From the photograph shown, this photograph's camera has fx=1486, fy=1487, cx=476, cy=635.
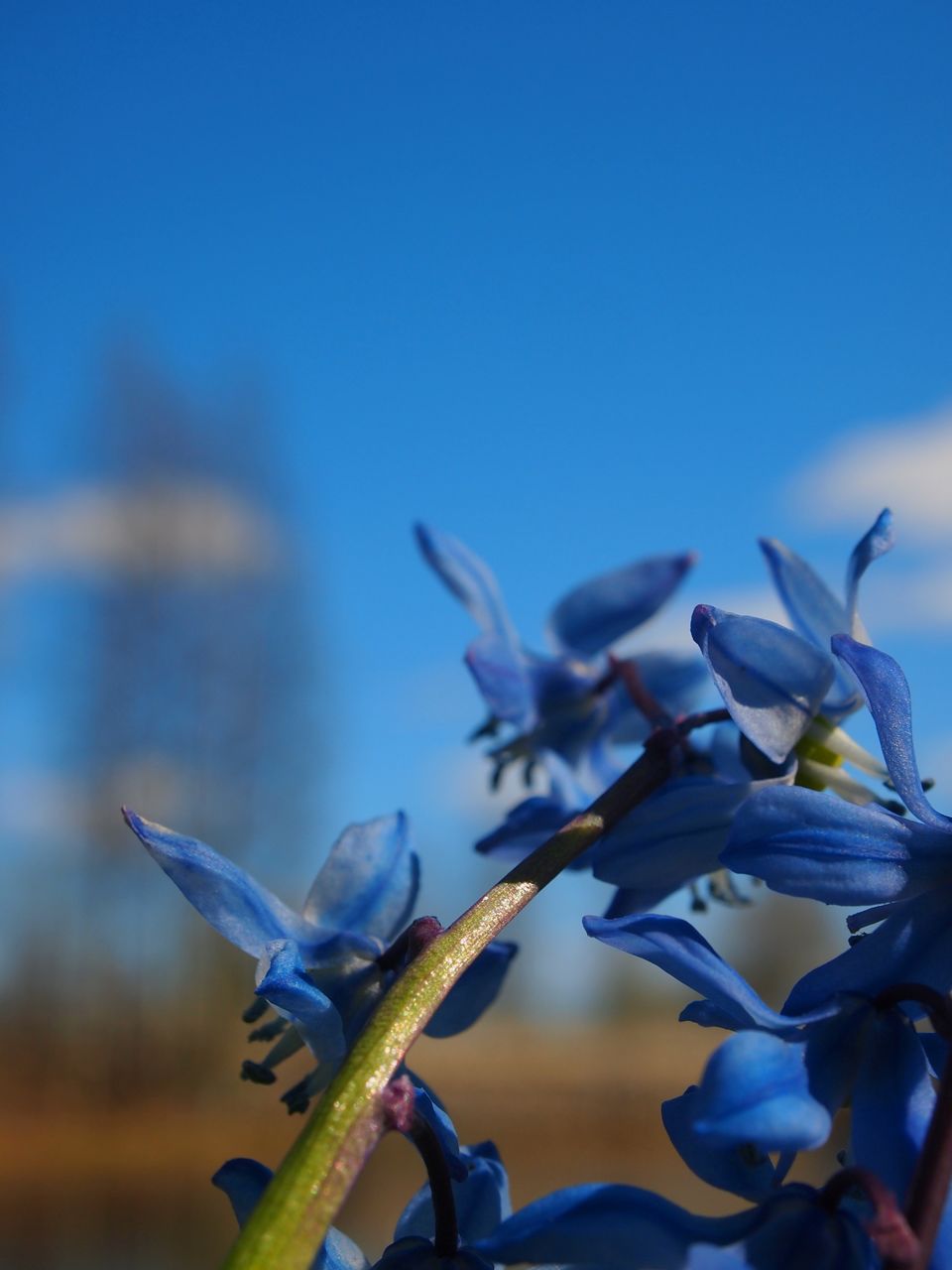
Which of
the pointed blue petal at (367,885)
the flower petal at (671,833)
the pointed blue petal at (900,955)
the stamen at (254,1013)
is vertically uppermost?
the pointed blue petal at (367,885)

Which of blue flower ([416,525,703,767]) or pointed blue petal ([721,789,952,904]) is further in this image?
blue flower ([416,525,703,767])

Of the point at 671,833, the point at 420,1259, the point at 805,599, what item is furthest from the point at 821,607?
the point at 420,1259

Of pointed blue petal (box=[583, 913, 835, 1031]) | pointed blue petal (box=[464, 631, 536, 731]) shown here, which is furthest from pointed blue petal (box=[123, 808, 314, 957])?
pointed blue petal (box=[464, 631, 536, 731])

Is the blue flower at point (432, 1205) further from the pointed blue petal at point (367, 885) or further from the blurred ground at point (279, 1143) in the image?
the blurred ground at point (279, 1143)

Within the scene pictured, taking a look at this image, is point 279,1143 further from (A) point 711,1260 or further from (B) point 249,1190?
(A) point 711,1260

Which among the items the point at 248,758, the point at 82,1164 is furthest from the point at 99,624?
the point at 82,1164

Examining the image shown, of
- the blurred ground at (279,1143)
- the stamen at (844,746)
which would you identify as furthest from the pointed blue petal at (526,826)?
the blurred ground at (279,1143)

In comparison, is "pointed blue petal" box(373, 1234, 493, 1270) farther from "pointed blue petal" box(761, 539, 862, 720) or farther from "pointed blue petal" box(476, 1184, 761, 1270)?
"pointed blue petal" box(761, 539, 862, 720)
